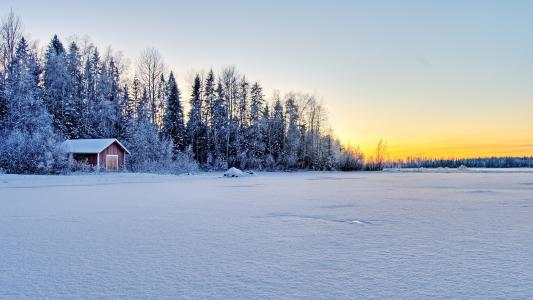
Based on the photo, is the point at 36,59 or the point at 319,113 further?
the point at 319,113

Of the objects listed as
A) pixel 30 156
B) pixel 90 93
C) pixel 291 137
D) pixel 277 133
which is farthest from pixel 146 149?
pixel 291 137

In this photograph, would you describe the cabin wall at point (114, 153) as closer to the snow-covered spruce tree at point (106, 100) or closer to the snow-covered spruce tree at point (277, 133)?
the snow-covered spruce tree at point (106, 100)

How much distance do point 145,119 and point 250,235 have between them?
41.3 metres

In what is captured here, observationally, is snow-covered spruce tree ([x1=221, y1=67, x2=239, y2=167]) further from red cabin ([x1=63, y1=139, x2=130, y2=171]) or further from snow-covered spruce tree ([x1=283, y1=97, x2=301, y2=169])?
red cabin ([x1=63, y1=139, x2=130, y2=171])

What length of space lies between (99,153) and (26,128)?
6.26 meters

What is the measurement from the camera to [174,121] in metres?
52.9

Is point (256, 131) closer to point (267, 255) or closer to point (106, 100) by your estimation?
point (106, 100)

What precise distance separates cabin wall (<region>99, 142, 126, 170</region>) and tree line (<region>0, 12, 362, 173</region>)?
5.02 ft

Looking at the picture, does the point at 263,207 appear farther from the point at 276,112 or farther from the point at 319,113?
the point at 319,113

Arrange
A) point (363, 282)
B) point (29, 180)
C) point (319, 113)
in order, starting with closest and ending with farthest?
point (363, 282) → point (29, 180) → point (319, 113)

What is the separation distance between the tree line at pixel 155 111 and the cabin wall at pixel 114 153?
1.53 m

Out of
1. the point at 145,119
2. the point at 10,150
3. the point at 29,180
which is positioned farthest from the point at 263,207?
the point at 145,119

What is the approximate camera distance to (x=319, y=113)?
62.1 meters

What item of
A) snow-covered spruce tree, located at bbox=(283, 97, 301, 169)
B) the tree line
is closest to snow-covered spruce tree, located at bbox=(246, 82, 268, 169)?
the tree line
